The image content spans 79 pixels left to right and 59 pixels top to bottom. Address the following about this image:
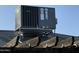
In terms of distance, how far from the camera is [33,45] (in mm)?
2602

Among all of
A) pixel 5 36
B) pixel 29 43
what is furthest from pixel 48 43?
pixel 5 36

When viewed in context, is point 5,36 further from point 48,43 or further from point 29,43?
point 48,43

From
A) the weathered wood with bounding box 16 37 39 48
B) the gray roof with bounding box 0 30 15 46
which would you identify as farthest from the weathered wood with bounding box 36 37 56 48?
the gray roof with bounding box 0 30 15 46

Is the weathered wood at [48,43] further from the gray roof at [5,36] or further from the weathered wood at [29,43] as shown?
the gray roof at [5,36]

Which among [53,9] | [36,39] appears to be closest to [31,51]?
[36,39]

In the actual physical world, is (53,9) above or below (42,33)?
above

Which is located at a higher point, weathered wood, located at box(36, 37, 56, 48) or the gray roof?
the gray roof

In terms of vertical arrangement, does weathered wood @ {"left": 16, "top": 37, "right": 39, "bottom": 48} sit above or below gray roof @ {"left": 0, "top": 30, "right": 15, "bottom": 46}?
below

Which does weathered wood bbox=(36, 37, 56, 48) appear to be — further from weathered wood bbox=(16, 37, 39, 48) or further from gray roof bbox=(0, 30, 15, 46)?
gray roof bbox=(0, 30, 15, 46)

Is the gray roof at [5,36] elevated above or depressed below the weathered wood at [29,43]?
above

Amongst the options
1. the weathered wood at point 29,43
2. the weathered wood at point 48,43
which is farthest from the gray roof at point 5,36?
the weathered wood at point 48,43
